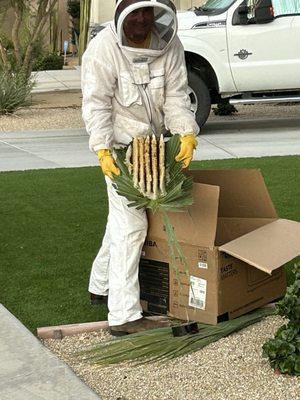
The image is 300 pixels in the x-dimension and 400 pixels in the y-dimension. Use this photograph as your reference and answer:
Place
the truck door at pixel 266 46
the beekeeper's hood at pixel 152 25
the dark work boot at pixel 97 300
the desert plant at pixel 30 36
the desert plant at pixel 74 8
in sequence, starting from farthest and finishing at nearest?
1. the desert plant at pixel 74 8
2. the desert plant at pixel 30 36
3. the truck door at pixel 266 46
4. the dark work boot at pixel 97 300
5. the beekeeper's hood at pixel 152 25

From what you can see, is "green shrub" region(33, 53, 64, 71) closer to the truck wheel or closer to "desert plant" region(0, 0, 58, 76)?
"desert plant" region(0, 0, 58, 76)

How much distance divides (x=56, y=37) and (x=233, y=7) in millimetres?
15638

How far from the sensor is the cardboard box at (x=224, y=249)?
13.7 feet

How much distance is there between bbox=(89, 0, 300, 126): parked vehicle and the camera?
427 inches

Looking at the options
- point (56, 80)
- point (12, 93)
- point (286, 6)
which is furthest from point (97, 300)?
point (56, 80)

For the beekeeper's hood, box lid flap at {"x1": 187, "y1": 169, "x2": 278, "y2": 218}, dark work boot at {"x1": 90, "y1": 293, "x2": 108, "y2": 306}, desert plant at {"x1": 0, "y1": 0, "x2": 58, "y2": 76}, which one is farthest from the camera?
desert plant at {"x1": 0, "y1": 0, "x2": 58, "y2": 76}

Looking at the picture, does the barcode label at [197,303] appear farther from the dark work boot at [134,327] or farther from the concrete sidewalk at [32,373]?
the concrete sidewalk at [32,373]

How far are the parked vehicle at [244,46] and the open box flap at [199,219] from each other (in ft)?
22.3

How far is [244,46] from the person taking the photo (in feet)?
35.8

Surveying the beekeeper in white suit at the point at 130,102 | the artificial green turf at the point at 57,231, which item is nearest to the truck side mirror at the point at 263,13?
the artificial green turf at the point at 57,231

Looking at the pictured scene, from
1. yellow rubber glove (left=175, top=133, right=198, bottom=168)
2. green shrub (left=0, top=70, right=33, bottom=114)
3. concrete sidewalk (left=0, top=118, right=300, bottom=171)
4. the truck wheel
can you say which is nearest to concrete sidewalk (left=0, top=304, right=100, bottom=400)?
yellow rubber glove (left=175, top=133, right=198, bottom=168)

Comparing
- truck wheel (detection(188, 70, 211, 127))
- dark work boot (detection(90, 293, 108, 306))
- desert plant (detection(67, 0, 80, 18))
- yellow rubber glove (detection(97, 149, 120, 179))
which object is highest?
yellow rubber glove (detection(97, 149, 120, 179))

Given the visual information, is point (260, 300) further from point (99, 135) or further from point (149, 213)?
point (99, 135)

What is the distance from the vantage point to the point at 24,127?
12.5 meters
